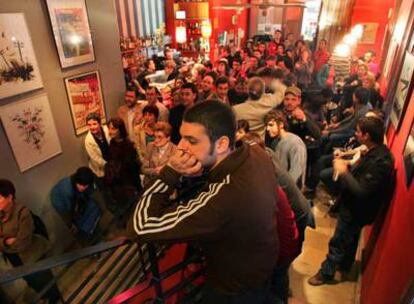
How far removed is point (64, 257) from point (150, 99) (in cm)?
306

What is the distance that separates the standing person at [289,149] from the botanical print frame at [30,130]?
2275mm

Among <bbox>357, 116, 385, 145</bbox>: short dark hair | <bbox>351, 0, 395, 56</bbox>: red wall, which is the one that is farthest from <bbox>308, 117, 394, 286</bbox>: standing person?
<bbox>351, 0, 395, 56</bbox>: red wall

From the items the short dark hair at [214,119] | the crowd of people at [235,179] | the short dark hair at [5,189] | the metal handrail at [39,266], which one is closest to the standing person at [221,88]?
the crowd of people at [235,179]

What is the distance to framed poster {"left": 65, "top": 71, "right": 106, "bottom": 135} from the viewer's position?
3.32m

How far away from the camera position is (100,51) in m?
3.67

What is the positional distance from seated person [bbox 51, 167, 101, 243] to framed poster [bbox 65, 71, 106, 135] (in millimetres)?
634

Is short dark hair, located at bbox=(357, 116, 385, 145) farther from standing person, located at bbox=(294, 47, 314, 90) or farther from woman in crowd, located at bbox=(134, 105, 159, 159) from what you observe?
standing person, located at bbox=(294, 47, 314, 90)

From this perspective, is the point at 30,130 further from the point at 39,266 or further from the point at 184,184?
the point at 184,184

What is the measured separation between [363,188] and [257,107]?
1.45 meters

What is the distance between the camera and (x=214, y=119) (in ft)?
4.34

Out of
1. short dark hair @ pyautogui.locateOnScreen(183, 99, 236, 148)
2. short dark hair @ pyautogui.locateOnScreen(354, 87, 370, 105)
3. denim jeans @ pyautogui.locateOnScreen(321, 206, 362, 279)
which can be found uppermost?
short dark hair @ pyautogui.locateOnScreen(183, 99, 236, 148)

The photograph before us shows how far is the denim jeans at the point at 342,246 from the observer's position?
8.49ft

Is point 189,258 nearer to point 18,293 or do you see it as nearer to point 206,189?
point 206,189

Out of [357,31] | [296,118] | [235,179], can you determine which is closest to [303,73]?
[357,31]
